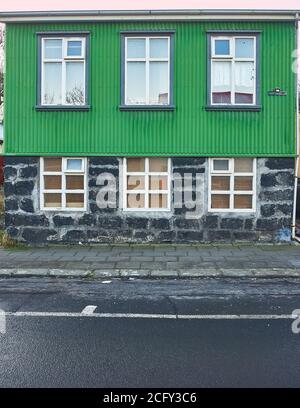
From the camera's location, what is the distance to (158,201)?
13.1 m

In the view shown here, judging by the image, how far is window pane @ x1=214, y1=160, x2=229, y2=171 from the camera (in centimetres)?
1304

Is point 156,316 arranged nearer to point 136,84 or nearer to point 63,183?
point 63,183

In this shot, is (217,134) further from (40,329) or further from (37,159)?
(40,329)

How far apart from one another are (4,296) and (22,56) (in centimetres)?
802

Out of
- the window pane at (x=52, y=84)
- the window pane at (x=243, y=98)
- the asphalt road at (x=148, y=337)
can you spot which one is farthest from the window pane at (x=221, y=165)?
the asphalt road at (x=148, y=337)

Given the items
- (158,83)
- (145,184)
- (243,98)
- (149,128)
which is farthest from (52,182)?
(243,98)

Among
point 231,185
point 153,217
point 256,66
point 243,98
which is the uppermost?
point 256,66

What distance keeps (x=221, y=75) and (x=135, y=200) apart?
4234mm

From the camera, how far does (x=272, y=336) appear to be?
18.1 ft

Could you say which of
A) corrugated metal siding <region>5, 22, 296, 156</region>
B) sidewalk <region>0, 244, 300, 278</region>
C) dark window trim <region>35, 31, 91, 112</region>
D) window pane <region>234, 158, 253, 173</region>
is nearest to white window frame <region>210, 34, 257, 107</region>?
corrugated metal siding <region>5, 22, 296, 156</region>

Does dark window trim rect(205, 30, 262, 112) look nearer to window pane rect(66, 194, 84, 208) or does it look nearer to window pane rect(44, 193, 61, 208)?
window pane rect(66, 194, 84, 208)

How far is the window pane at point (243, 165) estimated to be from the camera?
42.7ft

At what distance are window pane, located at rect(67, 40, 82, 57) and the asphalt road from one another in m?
7.39

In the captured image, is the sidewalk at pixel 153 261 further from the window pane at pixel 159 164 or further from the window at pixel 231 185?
the window pane at pixel 159 164
